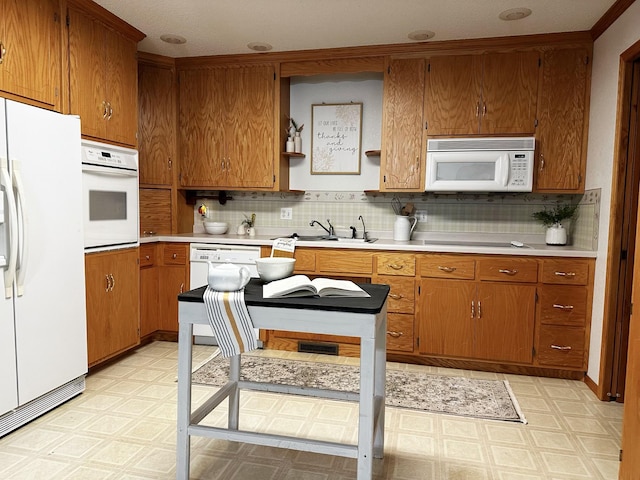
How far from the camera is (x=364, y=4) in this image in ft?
9.30

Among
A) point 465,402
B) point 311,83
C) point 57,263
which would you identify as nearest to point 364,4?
point 311,83

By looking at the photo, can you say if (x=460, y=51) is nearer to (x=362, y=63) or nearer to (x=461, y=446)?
(x=362, y=63)

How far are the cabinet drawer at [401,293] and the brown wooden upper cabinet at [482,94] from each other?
1.19 metres

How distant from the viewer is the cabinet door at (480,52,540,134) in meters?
3.34

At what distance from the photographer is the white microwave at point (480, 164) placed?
10.8ft

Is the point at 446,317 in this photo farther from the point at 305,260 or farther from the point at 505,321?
the point at 305,260

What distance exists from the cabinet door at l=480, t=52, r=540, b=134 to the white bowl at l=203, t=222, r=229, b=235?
7.79ft

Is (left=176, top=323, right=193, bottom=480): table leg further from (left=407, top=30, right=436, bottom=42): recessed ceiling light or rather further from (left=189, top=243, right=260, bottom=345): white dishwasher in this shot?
(left=407, top=30, right=436, bottom=42): recessed ceiling light

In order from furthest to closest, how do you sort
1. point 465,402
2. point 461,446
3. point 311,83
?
1. point 311,83
2. point 465,402
3. point 461,446

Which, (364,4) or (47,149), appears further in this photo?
(364,4)

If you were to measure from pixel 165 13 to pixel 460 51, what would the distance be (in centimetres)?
217

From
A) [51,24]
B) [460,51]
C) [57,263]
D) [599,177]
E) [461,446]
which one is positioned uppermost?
[460,51]

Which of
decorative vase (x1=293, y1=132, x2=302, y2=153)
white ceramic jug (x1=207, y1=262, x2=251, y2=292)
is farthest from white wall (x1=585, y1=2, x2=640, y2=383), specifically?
white ceramic jug (x1=207, y1=262, x2=251, y2=292)

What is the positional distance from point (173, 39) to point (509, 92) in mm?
2635
